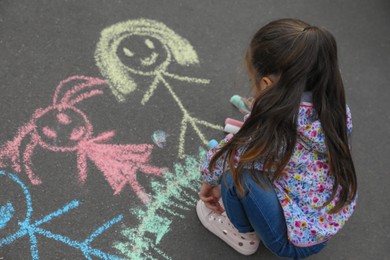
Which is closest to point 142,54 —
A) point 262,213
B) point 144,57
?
point 144,57

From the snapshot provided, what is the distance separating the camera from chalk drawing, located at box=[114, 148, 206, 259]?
1966mm

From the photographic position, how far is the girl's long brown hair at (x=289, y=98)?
1456mm

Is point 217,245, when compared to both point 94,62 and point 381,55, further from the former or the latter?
point 381,55

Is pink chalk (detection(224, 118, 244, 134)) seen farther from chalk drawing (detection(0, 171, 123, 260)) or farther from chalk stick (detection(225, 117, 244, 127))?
chalk drawing (detection(0, 171, 123, 260))

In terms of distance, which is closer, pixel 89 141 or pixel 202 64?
pixel 89 141

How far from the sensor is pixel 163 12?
281 centimetres

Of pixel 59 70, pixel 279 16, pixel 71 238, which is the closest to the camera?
pixel 71 238

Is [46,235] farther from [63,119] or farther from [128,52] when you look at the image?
[128,52]

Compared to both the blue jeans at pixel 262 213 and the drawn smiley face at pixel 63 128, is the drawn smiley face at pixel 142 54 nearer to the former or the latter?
the drawn smiley face at pixel 63 128

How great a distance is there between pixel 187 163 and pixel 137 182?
11.1 inches

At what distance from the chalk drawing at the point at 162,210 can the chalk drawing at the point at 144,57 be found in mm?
133

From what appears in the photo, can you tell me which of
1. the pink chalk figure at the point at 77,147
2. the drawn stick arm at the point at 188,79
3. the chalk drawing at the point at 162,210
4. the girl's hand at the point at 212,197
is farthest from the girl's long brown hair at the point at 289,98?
the drawn stick arm at the point at 188,79

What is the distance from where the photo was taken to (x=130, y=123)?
232 centimetres

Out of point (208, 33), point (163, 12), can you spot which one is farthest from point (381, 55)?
point (163, 12)
